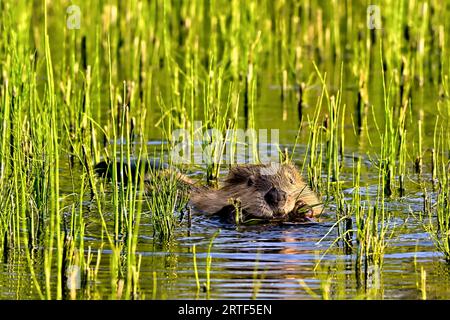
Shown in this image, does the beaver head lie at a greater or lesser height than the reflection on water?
greater

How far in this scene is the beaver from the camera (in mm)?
8758

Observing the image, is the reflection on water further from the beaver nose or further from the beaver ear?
the beaver ear

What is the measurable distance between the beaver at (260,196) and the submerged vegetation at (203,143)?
0.65ft

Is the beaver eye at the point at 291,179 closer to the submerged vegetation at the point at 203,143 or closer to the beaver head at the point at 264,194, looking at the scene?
the beaver head at the point at 264,194

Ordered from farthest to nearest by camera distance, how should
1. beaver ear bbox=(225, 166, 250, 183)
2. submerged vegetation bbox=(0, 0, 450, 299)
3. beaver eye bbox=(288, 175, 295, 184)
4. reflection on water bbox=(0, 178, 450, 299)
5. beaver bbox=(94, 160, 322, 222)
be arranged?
1. beaver ear bbox=(225, 166, 250, 183)
2. beaver eye bbox=(288, 175, 295, 184)
3. beaver bbox=(94, 160, 322, 222)
4. submerged vegetation bbox=(0, 0, 450, 299)
5. reflection on water bbox=(0, 178, 450, 299)

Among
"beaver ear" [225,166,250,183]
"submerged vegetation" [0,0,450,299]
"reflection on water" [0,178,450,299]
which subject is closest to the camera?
"reflection on water" [0,178,450,299]

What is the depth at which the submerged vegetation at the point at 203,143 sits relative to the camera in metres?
6.83

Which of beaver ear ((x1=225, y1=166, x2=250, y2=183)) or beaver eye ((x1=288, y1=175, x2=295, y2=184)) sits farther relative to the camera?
beaver ear ((x1=225, y1=166, x2=250, y2=183))

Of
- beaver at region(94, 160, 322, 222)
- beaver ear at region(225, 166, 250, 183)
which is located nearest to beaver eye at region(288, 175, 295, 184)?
beaver at region(94, 160, 322, 222)

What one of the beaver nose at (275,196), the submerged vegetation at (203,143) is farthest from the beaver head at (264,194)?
the submerged vegetation at (203,143)

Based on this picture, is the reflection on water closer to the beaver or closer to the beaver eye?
the beaver

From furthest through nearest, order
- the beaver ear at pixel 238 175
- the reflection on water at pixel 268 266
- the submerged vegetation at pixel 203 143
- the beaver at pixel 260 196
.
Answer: the beaver ear at pixel 238 175
the beaver at pixel 260 196
the submerged vegetation at pixel 203 143
the reflection on water at pixel 268 266

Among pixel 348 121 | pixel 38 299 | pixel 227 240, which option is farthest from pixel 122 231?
pixel 348 121

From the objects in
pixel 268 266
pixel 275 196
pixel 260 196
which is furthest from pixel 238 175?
pixel 268 266
